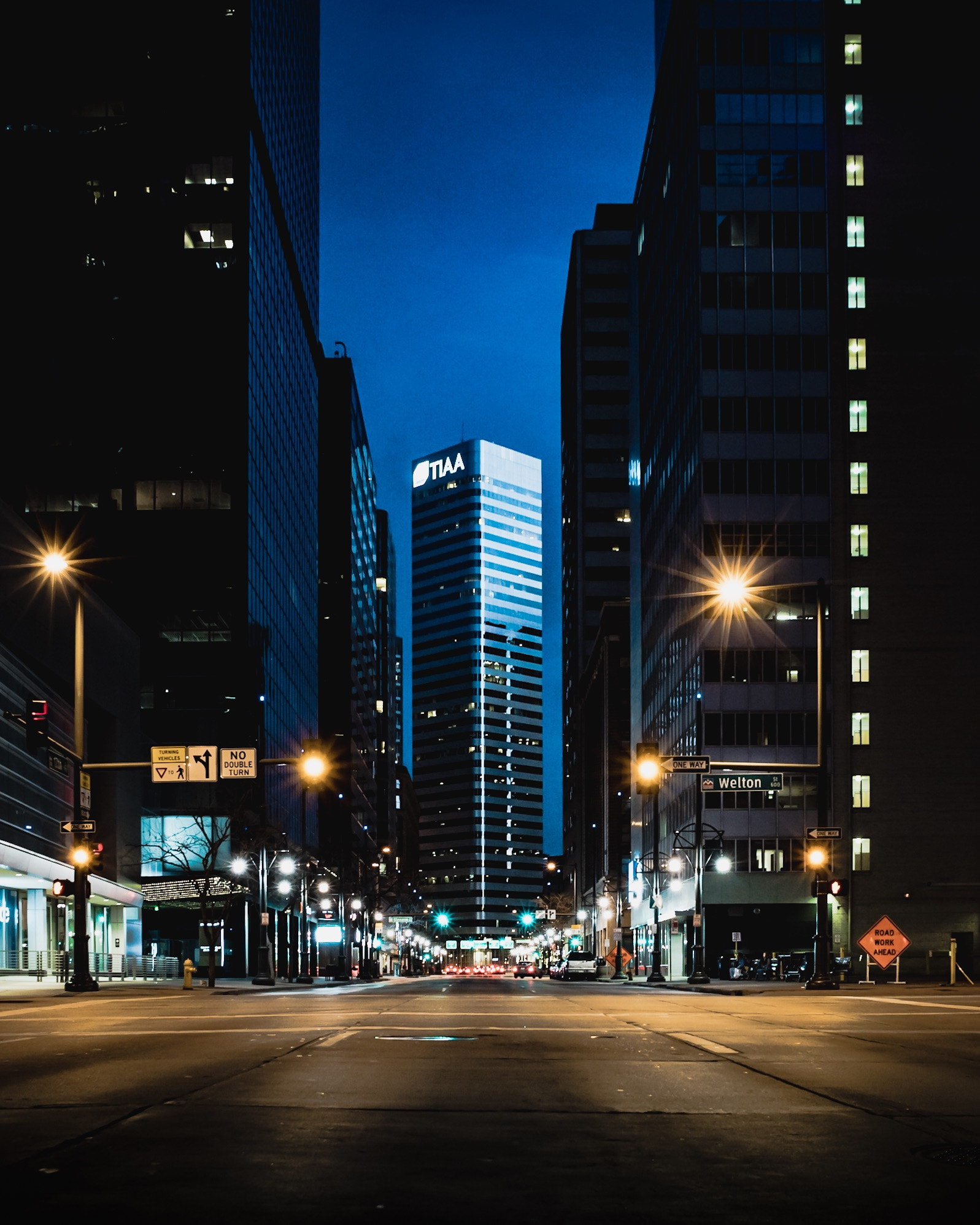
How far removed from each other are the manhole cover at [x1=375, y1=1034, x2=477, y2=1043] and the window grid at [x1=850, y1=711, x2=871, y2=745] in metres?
66.8

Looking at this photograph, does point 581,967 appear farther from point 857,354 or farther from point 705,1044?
point 705,1044

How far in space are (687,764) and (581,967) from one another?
4969cm

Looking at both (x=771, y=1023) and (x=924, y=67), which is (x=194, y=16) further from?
(x=771, y=1023)

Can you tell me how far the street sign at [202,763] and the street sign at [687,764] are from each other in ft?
41.5

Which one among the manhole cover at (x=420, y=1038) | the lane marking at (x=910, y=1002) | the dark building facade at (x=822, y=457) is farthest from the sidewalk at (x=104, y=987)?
the dark building facade at (x=822, y=457)

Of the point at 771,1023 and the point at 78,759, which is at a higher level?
the point at 78,759

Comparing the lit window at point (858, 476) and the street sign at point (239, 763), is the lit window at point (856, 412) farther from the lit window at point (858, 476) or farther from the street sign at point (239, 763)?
the street sign at point (239, 763)

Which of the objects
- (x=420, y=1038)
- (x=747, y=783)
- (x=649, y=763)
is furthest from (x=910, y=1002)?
(x=420, y=1038)

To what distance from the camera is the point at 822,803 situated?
140 feet

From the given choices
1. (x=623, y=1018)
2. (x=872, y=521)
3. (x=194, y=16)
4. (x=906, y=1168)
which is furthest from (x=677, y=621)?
(x=906, y=1168)

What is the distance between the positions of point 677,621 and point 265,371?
33.4m

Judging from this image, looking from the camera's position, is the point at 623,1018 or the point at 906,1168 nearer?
the point at 906,1168

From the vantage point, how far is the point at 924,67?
294 feet

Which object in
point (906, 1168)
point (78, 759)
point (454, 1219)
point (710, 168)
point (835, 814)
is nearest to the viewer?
point (454, 1219)
